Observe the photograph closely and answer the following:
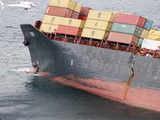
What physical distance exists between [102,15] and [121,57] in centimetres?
790

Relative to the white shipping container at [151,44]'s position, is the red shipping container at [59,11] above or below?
above

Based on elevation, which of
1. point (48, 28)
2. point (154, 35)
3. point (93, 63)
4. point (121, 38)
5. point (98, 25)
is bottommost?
point (93, 63)

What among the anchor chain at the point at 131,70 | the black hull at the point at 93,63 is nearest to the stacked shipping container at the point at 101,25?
the black hull at the point at 93,63

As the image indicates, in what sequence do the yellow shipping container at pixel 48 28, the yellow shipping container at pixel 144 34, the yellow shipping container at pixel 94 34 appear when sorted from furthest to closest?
the yellow shipping container at pixel 48 28 < the yellow shipping container at pixel 144 34 < the yellow shipping container at pixel 94 34

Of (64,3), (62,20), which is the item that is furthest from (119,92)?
(64,3)

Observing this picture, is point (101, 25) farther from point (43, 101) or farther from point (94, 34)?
point (43, 101)

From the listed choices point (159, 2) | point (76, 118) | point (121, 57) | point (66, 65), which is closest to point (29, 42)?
point (66, 65)

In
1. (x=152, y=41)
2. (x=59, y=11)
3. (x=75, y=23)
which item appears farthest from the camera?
(x=59, y=11)

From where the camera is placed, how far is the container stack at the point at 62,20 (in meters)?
44.2

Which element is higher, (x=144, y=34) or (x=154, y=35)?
(x=154, y=35)

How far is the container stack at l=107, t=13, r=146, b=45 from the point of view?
40500 millimetres

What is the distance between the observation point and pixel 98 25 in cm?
4241

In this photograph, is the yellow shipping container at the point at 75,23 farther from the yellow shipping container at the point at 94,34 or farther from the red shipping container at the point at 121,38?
the red shipping container at the point at 121,38

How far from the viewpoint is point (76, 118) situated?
3195cm
